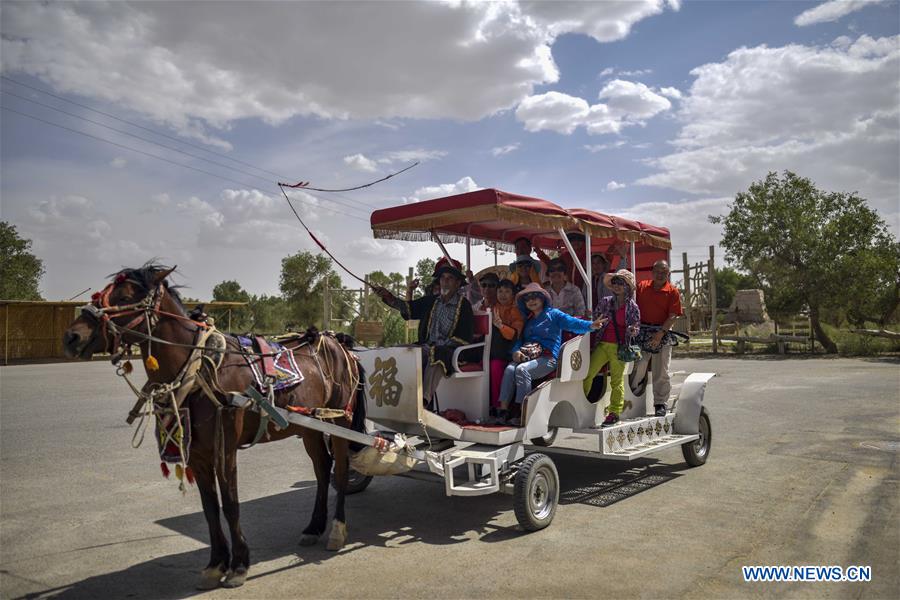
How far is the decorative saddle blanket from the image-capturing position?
479 centimetres

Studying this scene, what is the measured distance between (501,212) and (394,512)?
305 centimetres

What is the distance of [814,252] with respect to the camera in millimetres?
23922

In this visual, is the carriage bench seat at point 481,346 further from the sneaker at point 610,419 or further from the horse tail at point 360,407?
the sneaker at point 610,419

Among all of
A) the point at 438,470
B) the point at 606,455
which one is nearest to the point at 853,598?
the point at 606,455

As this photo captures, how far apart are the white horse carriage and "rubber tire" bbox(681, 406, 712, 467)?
14mm

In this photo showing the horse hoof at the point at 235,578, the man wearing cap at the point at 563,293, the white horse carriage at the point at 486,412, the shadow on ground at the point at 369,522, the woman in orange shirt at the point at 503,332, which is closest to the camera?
the horse hoof at the point at 235,578

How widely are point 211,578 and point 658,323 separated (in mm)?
5492

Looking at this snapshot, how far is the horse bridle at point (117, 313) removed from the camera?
406 centimetres

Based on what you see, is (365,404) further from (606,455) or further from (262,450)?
(262,450)

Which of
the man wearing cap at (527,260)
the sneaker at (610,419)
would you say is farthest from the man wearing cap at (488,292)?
the sneaker at (610,419)

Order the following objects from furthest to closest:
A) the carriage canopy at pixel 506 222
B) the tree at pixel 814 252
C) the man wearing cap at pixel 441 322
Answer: the tree at pixel 814 252
the man wearing cap at pixel 441 322
the carriage canopy at pixel 506 222

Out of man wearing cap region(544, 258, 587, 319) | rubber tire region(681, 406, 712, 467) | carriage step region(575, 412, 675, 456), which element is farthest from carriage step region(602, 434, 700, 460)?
man wearing cap region(544, 258, 587, 319)

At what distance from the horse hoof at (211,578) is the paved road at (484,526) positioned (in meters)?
0.10

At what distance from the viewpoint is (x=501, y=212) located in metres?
5.76
